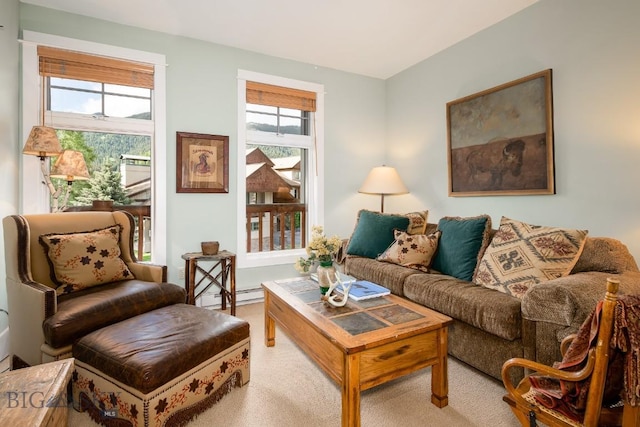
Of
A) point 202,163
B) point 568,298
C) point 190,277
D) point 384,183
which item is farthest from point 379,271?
point 202,163

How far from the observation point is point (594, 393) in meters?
0.97

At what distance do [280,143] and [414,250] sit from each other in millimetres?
1940

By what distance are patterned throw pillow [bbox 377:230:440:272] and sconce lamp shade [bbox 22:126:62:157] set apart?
270 centimetres

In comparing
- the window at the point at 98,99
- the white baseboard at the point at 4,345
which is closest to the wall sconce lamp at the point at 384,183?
the window at the point at 98,99

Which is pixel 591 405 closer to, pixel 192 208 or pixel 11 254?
pixel 11 254

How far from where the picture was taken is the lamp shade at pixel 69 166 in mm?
2391

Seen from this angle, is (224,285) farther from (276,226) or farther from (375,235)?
(375,235)

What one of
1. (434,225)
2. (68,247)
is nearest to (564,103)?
(434,225)

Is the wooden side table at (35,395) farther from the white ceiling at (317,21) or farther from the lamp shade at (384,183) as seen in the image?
the lamp shade at (384,183)


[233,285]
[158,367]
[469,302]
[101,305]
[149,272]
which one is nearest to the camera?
[158,367]

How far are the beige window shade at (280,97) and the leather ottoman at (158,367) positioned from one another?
2.43m

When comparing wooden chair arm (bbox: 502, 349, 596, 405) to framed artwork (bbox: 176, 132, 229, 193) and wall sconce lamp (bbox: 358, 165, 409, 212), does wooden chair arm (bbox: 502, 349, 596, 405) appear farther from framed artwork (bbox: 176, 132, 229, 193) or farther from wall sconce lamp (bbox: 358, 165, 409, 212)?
framed artwork (bbox: 176, 132, 229, 193)

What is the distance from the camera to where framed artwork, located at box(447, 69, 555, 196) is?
253cm

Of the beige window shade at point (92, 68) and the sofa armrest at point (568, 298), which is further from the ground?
the beige window shade at point (92, 68)
